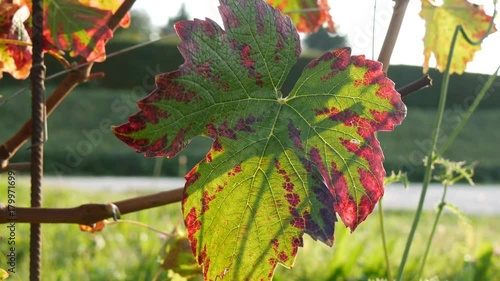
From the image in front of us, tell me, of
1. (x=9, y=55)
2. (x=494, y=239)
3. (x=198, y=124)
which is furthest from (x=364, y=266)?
(x=494, y=239)

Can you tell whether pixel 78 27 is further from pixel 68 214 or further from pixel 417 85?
pixel 417 85

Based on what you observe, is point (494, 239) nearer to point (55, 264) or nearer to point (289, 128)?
point (55, 264)

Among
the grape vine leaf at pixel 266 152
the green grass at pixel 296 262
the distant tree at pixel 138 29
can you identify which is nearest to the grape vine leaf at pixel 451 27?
the grape vine leaf at pixel 266 152

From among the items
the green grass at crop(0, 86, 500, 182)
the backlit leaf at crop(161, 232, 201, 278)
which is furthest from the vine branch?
the green grass at crop(0, 86, 500, 182)

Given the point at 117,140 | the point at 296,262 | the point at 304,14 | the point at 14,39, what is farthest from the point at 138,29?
the point at 14,39

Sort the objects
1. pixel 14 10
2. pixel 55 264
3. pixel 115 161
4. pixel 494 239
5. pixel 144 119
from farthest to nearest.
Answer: pixel 115 161, pixel 494 239, pixel 55 264, pixel 14 10, pixel 144 119

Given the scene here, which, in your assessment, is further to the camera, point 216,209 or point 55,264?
point 55,264
